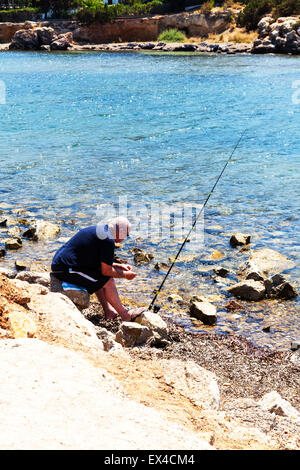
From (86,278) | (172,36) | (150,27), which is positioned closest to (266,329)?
(86,278)

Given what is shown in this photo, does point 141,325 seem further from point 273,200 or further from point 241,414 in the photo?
point 273,200

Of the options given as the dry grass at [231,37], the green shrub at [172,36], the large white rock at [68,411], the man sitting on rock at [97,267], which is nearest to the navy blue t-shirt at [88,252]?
the man sitting on rock at [97,267]

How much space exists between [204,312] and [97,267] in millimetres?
1396

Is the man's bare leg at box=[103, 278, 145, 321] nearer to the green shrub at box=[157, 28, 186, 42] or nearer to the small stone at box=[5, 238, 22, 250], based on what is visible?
the small stone at box=[5, 238, 22, 250]

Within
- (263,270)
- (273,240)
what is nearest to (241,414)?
(263,270)

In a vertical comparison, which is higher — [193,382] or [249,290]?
[193,382]


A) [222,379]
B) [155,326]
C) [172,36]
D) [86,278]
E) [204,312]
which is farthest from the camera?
[172,36]

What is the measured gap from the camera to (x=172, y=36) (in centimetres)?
6100

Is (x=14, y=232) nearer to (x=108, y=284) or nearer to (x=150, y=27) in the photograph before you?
(x=108, y=284)

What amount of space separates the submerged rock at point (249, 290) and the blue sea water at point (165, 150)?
0.44 m

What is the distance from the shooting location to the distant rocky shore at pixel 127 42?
158 ft
